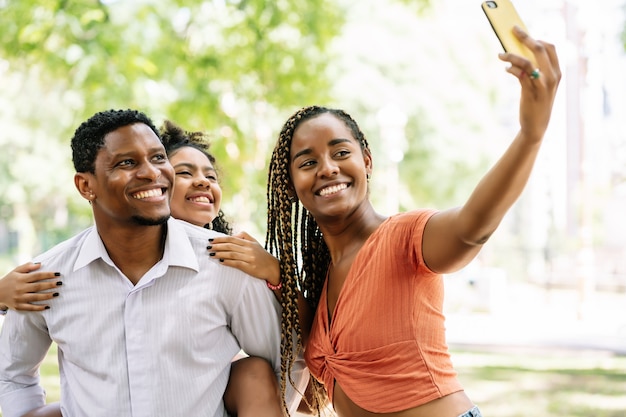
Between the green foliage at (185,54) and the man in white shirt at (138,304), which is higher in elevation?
the green foliage at (185,54)

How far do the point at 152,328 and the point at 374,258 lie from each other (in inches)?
31.4

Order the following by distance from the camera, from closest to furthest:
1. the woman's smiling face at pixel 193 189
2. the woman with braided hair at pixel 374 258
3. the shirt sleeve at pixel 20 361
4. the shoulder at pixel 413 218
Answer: the woman with braided hair at pixel 374 258 → the shoulder at pixel 413 218 → the shirt sleeve at pixel 20 361 → the woman's smiling face at pixel 193 189

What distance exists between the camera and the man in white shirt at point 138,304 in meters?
2.54

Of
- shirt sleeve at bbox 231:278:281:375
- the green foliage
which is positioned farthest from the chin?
the green foliage

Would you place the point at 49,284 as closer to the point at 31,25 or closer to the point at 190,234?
the point at 190,234

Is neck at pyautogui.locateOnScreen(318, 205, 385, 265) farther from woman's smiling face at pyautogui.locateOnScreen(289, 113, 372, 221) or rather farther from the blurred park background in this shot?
the blurred park background

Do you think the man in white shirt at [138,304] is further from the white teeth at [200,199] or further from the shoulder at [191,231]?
the white teeth at [200,199]

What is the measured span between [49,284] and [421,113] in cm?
1759

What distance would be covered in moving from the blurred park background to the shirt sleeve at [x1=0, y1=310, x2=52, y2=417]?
2.96m

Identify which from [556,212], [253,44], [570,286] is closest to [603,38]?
[570,286]

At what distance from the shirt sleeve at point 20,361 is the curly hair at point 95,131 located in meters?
0.60

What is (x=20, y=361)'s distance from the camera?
2.79 metres

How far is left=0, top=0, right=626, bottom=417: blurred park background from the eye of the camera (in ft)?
25.9

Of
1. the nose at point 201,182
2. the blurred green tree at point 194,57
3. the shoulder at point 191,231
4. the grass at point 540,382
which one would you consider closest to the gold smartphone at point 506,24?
the shoulder at point 191,231
